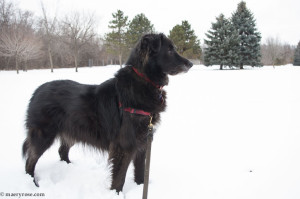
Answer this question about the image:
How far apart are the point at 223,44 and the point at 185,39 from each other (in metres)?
8.10

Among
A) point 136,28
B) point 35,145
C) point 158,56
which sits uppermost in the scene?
point 136,28

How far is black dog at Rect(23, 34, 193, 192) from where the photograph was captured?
2.15 metres

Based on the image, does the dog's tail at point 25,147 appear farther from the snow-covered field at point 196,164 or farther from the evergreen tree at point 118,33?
the evergreen tree at point 118,33

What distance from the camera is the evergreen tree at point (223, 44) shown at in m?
24.2

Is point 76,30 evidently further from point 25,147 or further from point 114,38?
point 25,147

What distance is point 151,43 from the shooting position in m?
2.18

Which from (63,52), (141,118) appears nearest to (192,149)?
(141,118)

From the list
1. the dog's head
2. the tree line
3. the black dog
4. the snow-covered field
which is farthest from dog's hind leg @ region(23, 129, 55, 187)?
the tree line

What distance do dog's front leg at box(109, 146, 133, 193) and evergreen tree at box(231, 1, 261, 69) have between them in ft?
86.8

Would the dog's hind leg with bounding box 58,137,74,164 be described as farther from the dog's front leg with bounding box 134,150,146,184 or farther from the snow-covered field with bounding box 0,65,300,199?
the dog's front leg with bounding box 134,150,146,184

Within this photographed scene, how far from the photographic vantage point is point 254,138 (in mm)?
3693

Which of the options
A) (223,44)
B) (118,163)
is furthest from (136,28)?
(118,163)

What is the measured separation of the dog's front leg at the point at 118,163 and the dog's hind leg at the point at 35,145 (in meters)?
0.91

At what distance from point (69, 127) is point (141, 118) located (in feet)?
3.26
